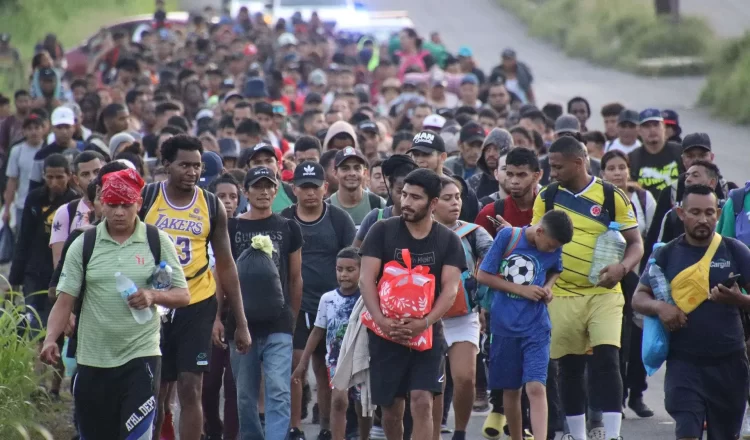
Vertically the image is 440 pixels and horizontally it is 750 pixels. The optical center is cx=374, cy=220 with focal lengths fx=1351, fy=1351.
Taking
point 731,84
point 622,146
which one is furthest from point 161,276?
point 731,84

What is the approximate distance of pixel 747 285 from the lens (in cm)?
812

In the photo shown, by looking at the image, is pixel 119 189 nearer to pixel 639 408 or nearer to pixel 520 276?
pixel 520 276

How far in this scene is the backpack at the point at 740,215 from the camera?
9414 millimetres

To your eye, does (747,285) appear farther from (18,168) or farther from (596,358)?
(18,168)

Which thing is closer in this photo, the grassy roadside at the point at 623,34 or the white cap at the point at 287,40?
the white cap at the point at 287,40

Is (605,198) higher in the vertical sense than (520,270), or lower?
higher

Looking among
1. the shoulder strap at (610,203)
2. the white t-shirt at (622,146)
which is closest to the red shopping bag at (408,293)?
the shoulder strap at (610,203)

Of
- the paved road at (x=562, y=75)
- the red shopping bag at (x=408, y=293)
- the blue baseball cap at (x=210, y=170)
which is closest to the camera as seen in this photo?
the red shopping bag at (x=408, y=293)

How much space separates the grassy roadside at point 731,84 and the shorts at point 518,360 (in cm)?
1996

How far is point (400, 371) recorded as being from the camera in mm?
8352

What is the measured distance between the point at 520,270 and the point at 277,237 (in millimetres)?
1805

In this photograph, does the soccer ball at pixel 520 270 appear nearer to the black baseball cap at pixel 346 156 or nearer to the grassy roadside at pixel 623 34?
the black baseball cap at pixel 346 156

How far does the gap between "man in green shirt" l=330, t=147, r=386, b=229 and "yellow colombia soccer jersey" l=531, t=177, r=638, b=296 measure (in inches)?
81.0

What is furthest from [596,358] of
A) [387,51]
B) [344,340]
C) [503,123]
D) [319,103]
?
[387,51]
